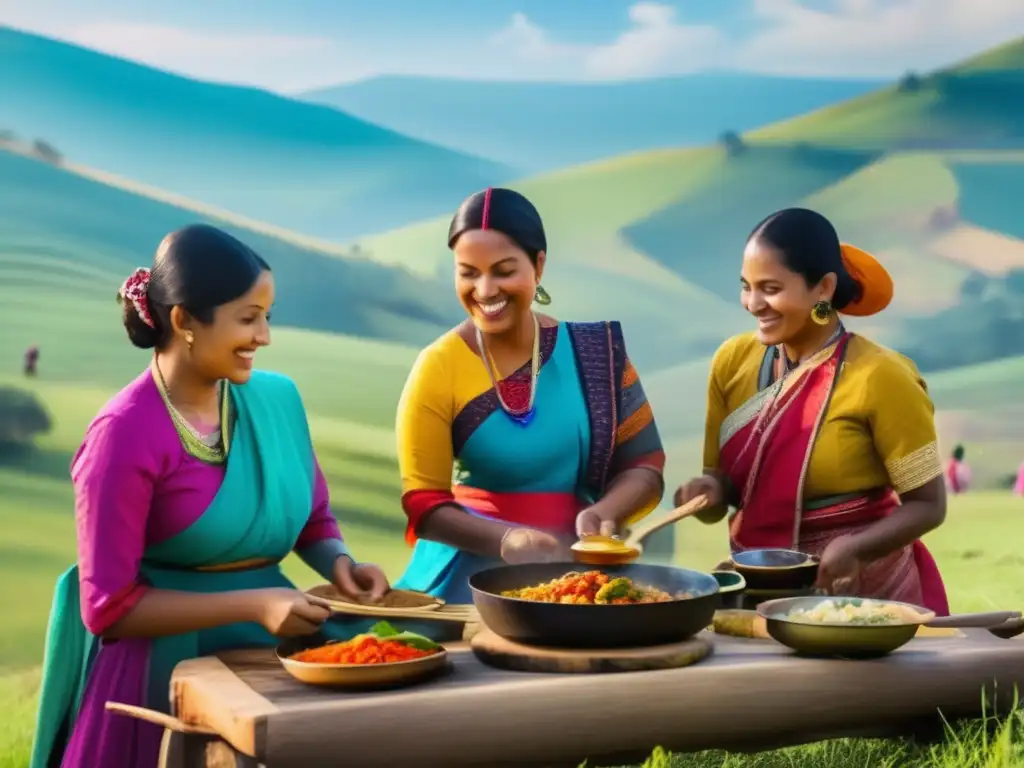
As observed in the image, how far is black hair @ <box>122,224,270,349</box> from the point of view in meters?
2.90

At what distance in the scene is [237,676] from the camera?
2.71 metres

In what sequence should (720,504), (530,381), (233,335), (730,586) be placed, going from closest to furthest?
1. (233,335)
2. (730,586)
3. (530,381)
4. (720,504)

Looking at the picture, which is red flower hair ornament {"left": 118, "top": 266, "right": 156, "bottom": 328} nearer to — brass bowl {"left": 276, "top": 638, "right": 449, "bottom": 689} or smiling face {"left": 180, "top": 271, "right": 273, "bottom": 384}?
smiling face {"left": 180, "top": 271, "right": 273, "bottom": 384}

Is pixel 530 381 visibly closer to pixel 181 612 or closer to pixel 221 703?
pixel 181 612

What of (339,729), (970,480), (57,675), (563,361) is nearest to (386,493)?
(970,480)

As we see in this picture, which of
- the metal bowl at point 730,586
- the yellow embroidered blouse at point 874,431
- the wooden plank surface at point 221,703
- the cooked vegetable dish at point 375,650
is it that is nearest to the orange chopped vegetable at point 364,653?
the cooked vegetable dish at point 375,650

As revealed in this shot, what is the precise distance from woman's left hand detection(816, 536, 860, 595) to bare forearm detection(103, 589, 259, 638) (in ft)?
5.35

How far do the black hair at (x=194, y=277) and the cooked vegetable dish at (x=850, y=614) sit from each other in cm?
153

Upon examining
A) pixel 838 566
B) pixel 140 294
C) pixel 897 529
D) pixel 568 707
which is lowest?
pixel 568 707

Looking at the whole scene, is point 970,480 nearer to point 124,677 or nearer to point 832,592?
point 832,592

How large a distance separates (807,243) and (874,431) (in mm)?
594

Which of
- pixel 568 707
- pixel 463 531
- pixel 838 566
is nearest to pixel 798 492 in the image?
pixel 838 566

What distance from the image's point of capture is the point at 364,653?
2619 mm

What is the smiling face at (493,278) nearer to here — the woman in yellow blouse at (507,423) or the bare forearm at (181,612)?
the woman in yellow blouse at (507,423)
